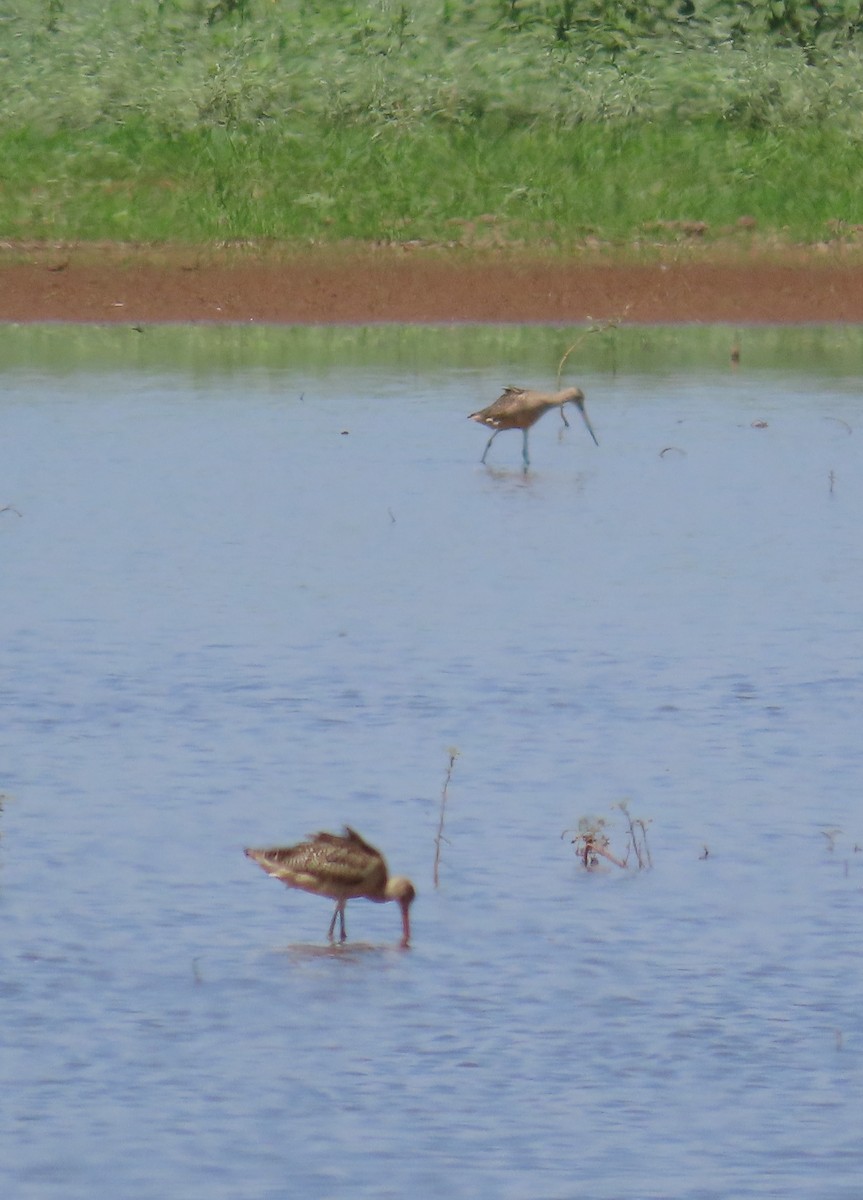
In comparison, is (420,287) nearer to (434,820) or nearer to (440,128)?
(440,128)

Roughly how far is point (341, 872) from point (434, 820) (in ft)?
3.67

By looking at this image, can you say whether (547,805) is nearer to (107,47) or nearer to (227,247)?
(227,247)

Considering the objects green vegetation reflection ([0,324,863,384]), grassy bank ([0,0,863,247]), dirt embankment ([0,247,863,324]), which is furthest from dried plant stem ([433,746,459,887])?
grassy bank ([0,0,863,247])

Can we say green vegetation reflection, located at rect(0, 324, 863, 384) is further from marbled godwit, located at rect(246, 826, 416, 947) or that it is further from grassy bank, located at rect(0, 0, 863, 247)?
marbled godwit, located at rect(246, 826, 416, 947)

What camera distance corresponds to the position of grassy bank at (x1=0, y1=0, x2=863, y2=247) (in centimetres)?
2531

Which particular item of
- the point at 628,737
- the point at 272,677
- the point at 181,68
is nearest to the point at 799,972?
the point at 628,737

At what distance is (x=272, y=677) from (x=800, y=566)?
11.8 ft

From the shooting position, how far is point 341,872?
7.21m

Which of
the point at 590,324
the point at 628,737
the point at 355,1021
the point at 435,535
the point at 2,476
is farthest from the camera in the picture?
the point at 590,324

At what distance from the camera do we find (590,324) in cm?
2522

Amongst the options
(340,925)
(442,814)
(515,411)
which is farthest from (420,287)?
(340,925)

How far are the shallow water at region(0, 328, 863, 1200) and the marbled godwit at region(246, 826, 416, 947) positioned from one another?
0.41ft

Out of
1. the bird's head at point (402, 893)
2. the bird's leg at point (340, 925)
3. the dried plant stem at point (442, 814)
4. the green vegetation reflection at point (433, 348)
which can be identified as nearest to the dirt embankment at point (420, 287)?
the green vegetation reflection at point (433, 348)

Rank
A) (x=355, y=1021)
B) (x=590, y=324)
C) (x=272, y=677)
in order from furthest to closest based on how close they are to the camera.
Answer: (x=590, y=324), (x=272, y=677), (x=355, y=1021)
